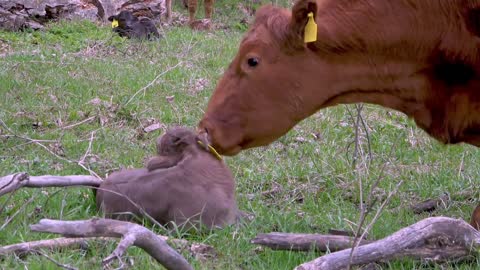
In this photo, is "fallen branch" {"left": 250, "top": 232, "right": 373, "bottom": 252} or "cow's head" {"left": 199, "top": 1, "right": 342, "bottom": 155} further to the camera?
"cow's head" {"left": 199, "top": 1, "right": 342, "bottom": 155}

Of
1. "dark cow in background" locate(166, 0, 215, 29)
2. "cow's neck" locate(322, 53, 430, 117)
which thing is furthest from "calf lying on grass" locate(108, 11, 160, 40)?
"cow's neck" locate(322, 53, 430, 117)

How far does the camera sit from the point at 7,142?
633 centimetres

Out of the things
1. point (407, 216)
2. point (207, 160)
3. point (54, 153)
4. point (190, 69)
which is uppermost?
point (207, 160)

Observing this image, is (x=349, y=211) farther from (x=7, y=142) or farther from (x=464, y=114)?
Result: (x=7, y=142)

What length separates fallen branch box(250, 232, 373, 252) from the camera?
3.88m

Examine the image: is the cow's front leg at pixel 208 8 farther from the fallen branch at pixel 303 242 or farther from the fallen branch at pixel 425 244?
the fallen branch at pixel 425 244

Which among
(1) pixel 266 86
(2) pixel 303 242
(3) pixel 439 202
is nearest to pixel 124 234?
(2) pixel 303 242

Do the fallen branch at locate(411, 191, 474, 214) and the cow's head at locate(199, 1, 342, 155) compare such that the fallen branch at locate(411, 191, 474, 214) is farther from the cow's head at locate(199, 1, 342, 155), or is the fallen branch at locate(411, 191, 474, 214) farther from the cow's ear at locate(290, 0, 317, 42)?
the cow's ear at locate(290, 0, 317, 42)

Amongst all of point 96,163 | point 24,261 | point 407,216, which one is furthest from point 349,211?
point 24,261

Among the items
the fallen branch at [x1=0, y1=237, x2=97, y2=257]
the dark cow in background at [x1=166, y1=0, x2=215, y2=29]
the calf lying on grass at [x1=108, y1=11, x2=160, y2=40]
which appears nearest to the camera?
the fallen branch at [x1=0, y1=237, x2=97, y2=257]

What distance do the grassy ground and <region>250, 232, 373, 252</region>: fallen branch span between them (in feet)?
0.17

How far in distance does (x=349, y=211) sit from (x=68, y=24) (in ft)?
31.7

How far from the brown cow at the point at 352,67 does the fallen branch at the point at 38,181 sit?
0.69 m

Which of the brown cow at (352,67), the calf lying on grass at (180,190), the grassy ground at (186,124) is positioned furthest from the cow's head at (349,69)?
the grassy ground at (186,124)
